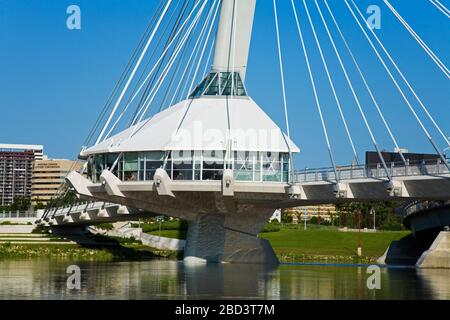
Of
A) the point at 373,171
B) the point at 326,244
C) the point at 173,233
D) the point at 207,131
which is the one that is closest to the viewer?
the point at 373,171

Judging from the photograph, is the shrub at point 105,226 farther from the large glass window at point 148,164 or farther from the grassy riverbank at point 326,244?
the large glass window at point 148,164

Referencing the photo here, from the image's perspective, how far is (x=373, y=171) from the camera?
59344mm

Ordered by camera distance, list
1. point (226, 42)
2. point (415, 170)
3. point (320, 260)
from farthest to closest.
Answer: point (320, 260), point (226, 42), point (415, 170)

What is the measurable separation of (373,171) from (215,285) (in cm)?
1658

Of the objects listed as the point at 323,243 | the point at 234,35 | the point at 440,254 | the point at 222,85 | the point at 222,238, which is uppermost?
the point at 234,35

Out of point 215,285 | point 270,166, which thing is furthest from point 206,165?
point 215,285

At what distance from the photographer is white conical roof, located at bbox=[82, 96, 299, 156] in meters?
65.2

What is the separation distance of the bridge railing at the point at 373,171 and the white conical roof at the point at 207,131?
313 centimetres

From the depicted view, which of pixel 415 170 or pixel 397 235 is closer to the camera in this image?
pixel 415 170

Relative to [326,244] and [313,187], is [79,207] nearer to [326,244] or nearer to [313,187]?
[313,187]
